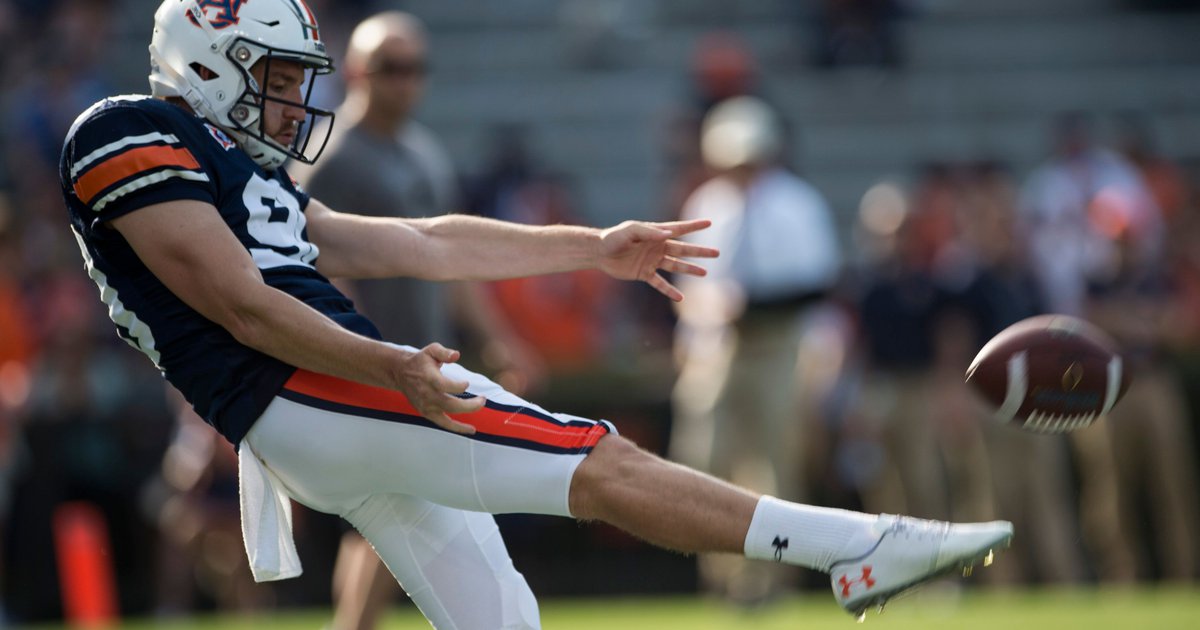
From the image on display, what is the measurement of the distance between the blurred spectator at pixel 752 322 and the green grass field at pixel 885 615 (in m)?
0.44

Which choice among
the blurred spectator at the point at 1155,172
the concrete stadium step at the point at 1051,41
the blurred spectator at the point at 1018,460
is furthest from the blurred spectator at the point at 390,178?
the concrete stadium step at the point at 1051,41

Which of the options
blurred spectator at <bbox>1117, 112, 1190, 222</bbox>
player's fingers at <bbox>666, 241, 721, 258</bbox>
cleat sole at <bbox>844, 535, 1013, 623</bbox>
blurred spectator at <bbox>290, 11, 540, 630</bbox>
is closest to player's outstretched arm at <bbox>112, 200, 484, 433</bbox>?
player's fingers at <bbox>666, 241, 721, 258</bbox>

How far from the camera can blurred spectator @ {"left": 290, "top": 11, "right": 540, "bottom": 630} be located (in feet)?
19.1

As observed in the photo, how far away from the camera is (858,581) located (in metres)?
3.43

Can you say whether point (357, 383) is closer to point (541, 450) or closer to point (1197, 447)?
point (541, 450)

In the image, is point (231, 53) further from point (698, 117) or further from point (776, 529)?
point (698, 117)

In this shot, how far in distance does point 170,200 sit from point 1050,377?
6.74ft

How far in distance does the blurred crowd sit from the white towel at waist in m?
4.63

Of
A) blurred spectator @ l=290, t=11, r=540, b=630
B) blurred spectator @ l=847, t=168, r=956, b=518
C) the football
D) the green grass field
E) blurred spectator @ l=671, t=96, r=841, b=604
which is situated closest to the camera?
the football

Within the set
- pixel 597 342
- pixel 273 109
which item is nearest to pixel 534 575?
pixel 597 342

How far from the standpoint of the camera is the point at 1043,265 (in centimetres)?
1054

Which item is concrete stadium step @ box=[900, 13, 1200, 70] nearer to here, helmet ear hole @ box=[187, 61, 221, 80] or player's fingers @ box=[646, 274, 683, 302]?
player's fingers @ box=[646, 274, 683, 302]

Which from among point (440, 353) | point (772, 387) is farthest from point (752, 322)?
point (440, 353)

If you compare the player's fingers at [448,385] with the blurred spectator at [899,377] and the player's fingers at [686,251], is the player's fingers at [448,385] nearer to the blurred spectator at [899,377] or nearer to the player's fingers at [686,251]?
the player's fingers at [686,251]
